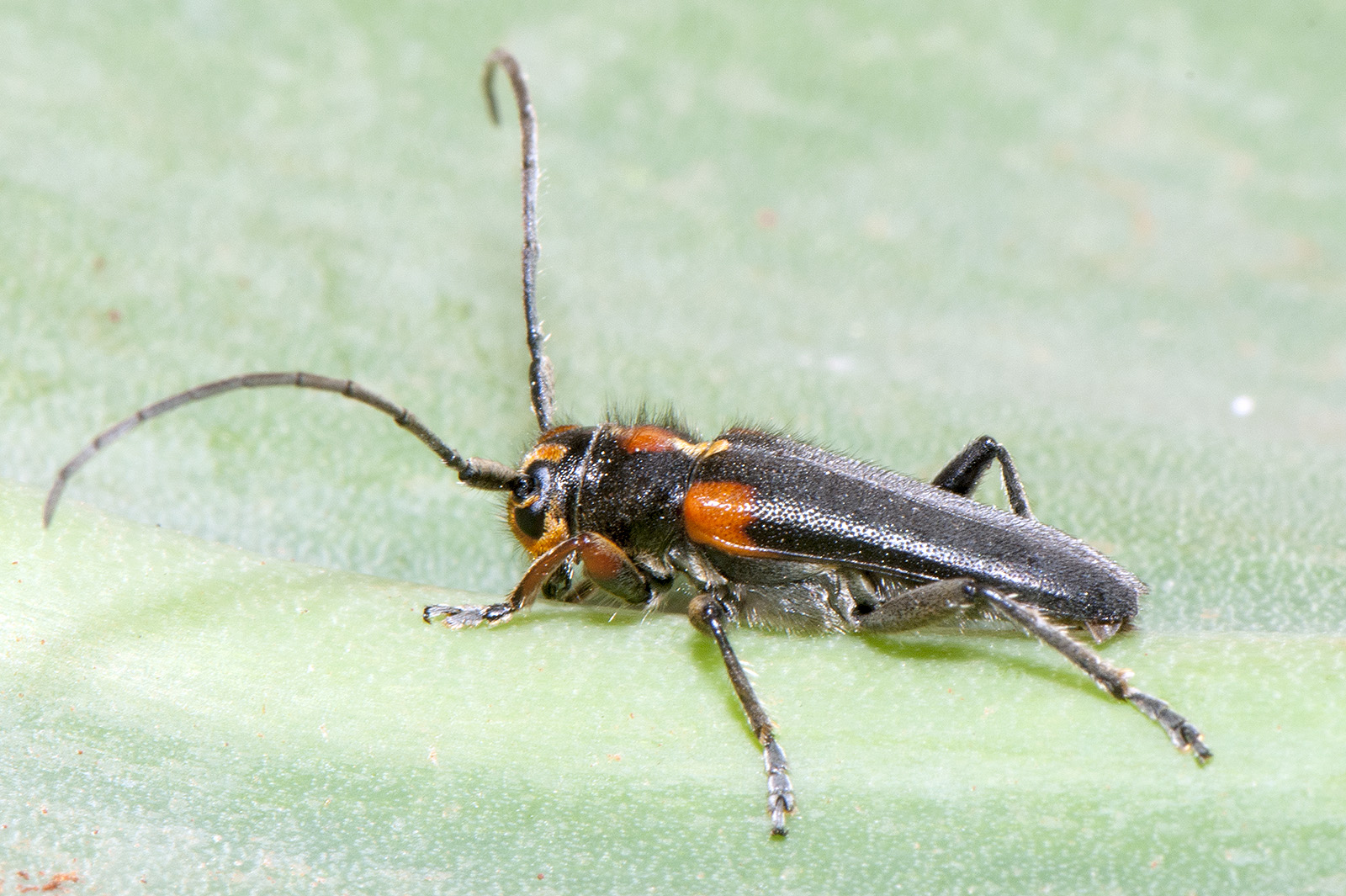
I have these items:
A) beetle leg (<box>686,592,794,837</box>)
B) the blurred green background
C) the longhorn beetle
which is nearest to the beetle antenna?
the longhorn beetle

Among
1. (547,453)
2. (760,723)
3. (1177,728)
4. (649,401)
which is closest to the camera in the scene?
(1177,728)

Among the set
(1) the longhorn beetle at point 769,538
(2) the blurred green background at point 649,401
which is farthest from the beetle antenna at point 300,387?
(2) the blurred green background at point 649,401

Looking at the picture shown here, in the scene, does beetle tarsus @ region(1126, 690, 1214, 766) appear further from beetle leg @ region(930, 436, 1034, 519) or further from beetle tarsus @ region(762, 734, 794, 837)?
beetle leg @ region(930, 436, 1034, 519)

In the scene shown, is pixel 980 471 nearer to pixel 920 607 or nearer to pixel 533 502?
pixel 920 607

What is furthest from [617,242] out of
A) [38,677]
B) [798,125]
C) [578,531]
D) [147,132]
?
[38,677]

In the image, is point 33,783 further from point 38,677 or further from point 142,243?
point 142,243

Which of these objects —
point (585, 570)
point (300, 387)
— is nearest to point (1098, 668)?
point (585, 570)

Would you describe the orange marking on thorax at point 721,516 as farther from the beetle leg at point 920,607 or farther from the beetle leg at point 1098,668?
the beetle leg at point 1098,668
